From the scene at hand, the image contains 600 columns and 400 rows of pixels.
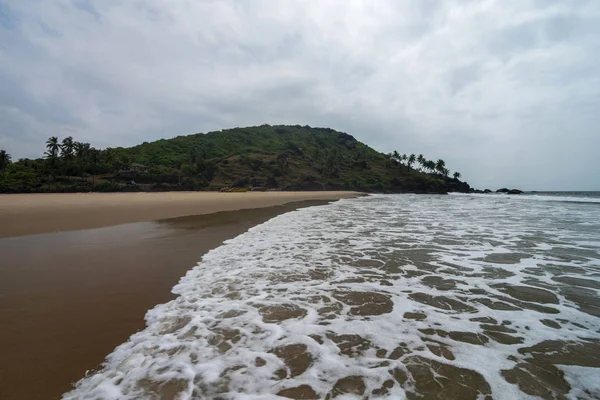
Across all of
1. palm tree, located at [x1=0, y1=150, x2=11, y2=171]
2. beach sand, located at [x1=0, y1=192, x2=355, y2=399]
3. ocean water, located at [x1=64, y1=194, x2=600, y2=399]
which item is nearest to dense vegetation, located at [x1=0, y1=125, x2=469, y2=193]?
palm tree, located at [x1=0, y1=150, x2=11, y2=171]

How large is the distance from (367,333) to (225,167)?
3539 inches

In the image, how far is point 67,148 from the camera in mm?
64875

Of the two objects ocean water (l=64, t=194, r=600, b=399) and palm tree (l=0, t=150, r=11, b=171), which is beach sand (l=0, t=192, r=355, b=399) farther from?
→ palm tree (l=0, t=150, r=11, b=171)

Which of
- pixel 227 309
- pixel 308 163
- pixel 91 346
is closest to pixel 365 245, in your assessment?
pixel 227 309

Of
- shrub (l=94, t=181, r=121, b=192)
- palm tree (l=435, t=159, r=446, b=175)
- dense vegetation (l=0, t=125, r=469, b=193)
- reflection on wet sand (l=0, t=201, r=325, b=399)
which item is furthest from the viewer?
palm tree (l=435, t=159, r=446, b=175)

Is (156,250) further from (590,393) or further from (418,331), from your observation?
(590,393)

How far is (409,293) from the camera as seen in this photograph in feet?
16.8

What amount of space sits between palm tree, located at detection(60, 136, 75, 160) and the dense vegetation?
0.58ft

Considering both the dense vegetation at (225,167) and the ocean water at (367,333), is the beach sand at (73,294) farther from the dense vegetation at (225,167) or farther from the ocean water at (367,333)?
the dense vegetation at (225,167)

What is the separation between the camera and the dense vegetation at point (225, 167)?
59.2 meters

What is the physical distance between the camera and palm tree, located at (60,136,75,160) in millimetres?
63828

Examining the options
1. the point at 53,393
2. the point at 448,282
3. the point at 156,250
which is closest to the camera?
the point at 53,393

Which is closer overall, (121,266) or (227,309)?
(227,309)

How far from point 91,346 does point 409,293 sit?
4751mm
